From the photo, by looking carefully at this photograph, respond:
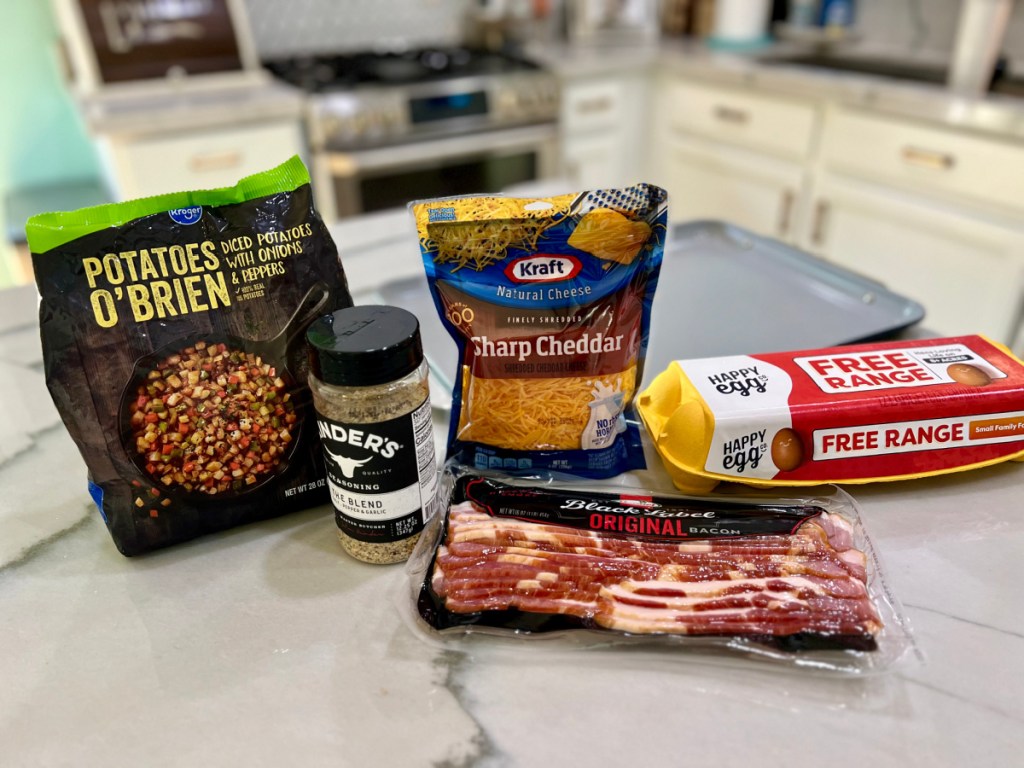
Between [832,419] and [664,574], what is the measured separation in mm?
188

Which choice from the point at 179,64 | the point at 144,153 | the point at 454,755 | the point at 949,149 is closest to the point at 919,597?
the point at 454,755

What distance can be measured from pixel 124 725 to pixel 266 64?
2.19 m

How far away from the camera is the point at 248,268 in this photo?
0.55 meters

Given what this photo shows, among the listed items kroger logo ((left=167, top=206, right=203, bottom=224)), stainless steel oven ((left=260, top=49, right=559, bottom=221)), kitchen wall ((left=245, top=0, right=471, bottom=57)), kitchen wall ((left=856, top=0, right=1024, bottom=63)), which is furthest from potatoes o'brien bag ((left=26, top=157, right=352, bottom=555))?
kitchen wall ((left=856, top=0, right=1024, bottom=63))

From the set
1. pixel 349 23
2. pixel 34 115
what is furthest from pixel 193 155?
pixel 349 23

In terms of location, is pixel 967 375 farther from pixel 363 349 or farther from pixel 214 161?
pixel 214 161

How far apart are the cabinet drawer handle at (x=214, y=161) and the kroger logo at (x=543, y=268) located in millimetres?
1489

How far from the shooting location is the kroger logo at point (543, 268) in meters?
0.58

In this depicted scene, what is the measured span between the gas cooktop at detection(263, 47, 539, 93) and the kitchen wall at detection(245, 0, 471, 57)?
76mm

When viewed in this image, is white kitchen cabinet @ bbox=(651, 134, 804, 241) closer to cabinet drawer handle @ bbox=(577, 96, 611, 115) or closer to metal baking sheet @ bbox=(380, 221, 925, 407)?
cabinet drawer handle @ bbox=(577, 96, 611, 115)

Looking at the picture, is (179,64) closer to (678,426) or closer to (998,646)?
(678,426)

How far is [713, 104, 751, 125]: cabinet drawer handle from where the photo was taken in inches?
82.4

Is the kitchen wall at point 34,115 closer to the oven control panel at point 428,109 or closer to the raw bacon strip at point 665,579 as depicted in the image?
the oven control panel at point 428,109

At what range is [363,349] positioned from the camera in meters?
0.48
